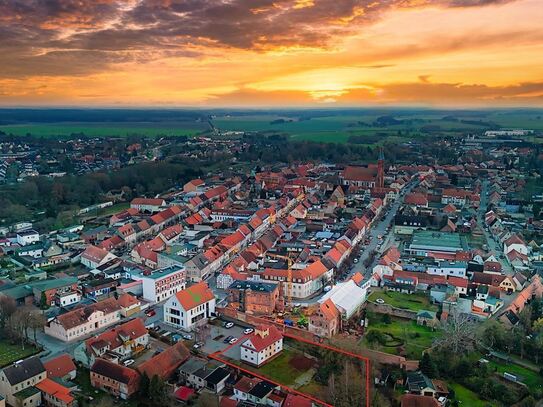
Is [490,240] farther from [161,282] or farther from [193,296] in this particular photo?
[161,282]

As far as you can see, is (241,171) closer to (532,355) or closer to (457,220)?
(457,220)

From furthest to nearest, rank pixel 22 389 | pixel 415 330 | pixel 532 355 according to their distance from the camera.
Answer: pixel 415 330, pixel 532 355, pixel 22 389

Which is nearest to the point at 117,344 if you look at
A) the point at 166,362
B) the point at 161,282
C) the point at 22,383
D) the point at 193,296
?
the point at 166,362

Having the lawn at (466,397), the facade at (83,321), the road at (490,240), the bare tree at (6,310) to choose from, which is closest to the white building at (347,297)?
the lawn at (466,397)

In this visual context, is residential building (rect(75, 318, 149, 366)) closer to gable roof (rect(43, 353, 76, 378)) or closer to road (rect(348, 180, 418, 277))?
gable roof (rect(43, 353, 76, 378))

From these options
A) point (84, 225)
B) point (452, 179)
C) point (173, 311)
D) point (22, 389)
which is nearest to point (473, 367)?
point (173, 311)

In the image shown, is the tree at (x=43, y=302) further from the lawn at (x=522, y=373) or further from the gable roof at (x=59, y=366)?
the lawn at (x=522, y=373)

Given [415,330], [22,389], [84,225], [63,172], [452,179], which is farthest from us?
[63,172]
